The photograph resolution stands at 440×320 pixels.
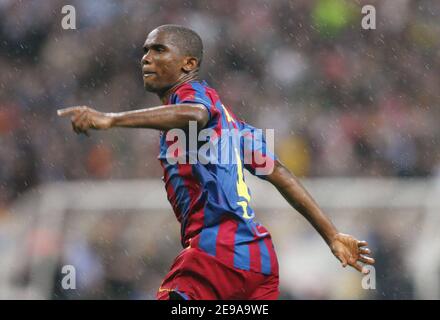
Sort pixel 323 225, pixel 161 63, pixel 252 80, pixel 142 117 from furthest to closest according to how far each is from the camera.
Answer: pixel 252 80 → pixel 323 225 → pixel 161 63 → pixel 142 117

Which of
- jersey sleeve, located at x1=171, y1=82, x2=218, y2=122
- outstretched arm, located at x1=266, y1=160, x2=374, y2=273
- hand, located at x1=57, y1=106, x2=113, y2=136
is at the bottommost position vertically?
outstretched arm, located at x1=266, y1=160, x2=374, y2=273

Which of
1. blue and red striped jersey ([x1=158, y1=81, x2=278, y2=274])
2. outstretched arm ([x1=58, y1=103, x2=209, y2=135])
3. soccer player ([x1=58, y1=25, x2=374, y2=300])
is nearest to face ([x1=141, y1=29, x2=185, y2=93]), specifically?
soccer player ([x1=58, y1=25, x2=374, y2=300])

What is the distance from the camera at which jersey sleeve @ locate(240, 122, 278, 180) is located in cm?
503

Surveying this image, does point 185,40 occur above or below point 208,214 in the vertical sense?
above

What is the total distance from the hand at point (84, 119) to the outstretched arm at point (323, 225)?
1235 millimetres

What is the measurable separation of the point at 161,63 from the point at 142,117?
690mm

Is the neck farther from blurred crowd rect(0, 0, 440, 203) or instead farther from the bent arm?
blurred crowd rect(0, 0, 440, 203)

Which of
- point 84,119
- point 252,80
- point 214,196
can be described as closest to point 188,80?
point 214,196

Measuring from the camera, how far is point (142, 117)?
4266 mm

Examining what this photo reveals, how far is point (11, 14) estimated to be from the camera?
10625 mm

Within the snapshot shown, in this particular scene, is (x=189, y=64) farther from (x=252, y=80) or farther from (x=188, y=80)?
(x=252, y=80)

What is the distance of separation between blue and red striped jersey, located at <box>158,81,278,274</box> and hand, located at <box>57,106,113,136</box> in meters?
0.56

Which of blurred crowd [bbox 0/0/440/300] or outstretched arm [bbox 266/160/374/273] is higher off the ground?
blurred crowd [bbox 0/0/440/300]
